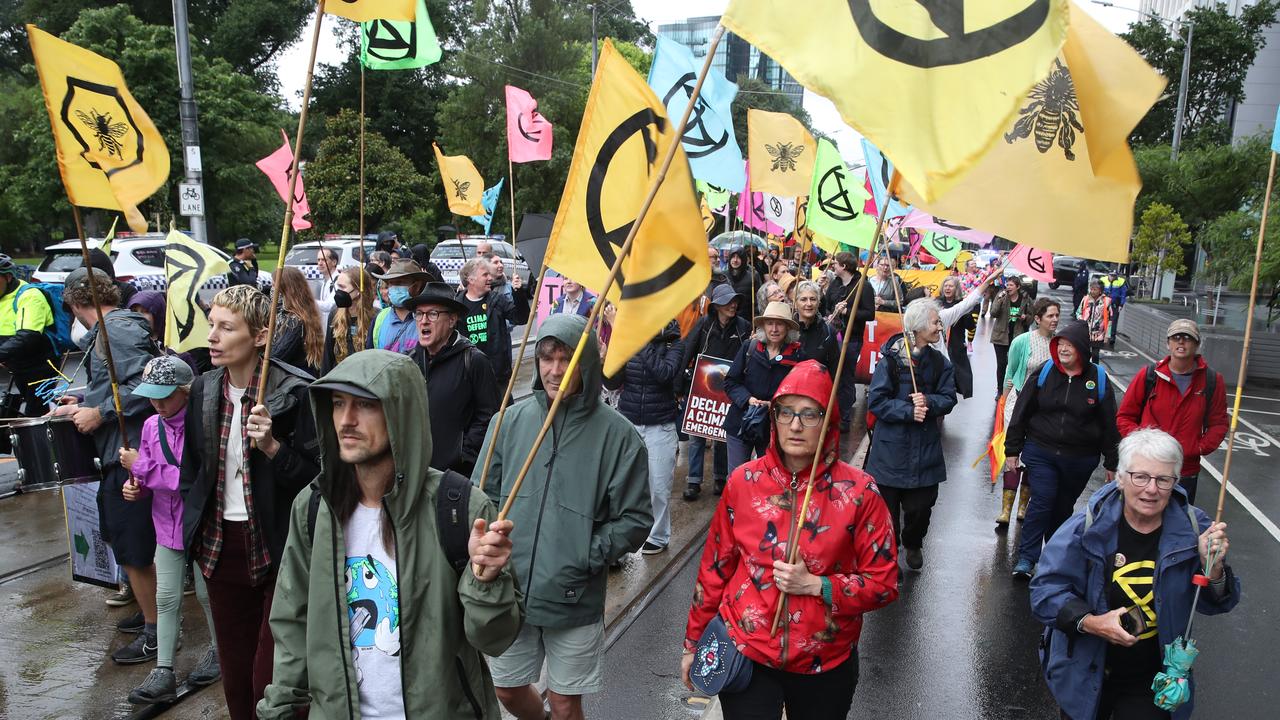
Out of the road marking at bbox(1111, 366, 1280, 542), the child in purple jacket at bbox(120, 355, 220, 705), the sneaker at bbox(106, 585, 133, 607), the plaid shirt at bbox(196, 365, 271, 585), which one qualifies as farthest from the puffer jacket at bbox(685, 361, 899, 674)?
the road marking at bbox(1111, 366, 1280, 542)

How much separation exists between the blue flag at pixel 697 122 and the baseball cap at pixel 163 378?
558 centimetres

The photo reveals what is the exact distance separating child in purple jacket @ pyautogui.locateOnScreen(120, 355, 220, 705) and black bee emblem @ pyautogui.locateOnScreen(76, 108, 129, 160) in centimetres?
140

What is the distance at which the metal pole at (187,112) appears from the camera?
1277 cm

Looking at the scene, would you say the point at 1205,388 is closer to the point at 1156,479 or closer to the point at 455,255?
the point at 1156,479

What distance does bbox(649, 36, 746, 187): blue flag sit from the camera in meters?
8.80

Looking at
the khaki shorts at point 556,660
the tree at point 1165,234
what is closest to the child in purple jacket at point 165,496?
the khaki shorts at point 556,660

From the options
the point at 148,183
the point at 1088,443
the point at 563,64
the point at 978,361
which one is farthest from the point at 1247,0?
the point at 148,183

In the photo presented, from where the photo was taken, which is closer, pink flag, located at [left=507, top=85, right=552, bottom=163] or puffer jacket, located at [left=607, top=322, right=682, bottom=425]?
puffer jacket, located at [left=607, top=322, right=682, bottom=425]

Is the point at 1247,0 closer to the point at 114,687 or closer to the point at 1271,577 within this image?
the point at 1271,577

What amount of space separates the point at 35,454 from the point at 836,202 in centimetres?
829

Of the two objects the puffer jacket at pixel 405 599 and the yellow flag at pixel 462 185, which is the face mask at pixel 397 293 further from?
the yellow flag at pixel 462 185

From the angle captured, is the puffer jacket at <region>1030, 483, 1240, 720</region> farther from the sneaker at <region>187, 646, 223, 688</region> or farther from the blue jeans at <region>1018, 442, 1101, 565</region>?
the sneaker at <region>187, 646, 223, 688</region>

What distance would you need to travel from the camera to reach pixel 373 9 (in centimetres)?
487

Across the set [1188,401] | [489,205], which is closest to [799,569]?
[1188,401]
